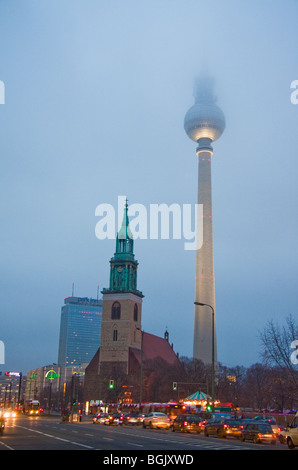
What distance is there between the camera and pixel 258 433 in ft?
108

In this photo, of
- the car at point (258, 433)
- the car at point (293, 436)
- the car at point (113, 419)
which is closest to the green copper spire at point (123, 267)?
the car at point (113, 419)

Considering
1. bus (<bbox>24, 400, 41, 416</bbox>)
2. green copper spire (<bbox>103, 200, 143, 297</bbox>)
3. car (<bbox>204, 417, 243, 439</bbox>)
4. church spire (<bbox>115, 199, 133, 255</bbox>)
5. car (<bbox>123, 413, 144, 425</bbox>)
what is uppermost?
church spire (<bbox>115, 199, 133, 255</bbox>)

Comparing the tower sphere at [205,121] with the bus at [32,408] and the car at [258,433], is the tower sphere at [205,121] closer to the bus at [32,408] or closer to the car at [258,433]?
the bus at [32,408]

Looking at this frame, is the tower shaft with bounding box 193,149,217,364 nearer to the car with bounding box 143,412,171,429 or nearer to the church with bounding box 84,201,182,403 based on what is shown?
the church with bounding box 84,201,182,403

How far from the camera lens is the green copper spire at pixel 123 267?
125438mm

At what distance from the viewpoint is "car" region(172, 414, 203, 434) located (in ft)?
141

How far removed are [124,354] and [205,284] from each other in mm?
42819

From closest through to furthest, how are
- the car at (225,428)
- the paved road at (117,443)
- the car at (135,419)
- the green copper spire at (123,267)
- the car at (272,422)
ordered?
Result: the paved road at (117,443)
the car at (225,428)
the car at (272,422)
the car at (135,419)
the green copper spire at (123,267)

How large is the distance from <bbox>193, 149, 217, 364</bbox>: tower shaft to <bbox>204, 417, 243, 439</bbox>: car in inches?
4428

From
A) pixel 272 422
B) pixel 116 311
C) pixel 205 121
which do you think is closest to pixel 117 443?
pixel 272 422

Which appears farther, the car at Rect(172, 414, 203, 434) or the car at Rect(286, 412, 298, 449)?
the car at Rect(172, 414, 203, 434)

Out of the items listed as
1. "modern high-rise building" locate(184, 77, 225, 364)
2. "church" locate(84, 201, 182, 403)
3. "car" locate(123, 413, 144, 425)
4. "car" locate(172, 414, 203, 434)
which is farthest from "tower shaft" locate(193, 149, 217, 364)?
"car" locate(172, 414, 203, 434)
